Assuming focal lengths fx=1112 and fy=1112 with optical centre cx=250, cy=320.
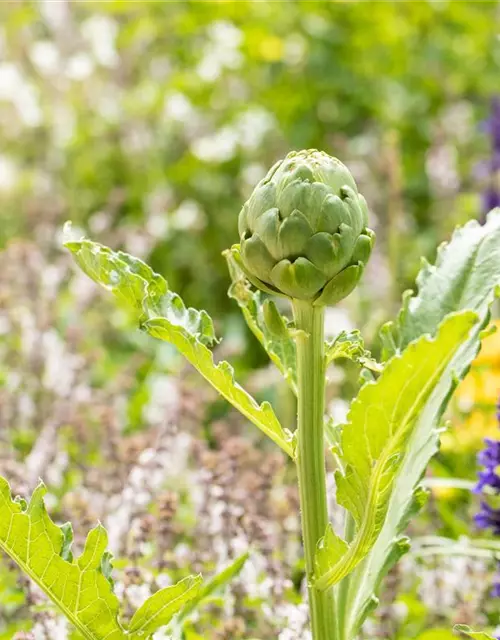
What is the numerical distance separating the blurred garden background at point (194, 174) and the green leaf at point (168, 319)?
0.62 meters

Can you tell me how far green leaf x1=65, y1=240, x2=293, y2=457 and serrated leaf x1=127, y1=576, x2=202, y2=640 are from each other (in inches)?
5.0

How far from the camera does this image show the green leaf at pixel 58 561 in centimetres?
81

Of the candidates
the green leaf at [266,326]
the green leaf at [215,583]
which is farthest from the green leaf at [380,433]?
the green leaf at [215,583]

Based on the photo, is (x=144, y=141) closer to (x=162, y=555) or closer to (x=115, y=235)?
(x=115, y=235)

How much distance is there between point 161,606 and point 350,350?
24cm

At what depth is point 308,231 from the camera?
74cm

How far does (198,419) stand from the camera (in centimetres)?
178

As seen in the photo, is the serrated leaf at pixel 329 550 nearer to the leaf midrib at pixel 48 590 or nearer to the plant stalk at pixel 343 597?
the plant stalk at pixel 343 597

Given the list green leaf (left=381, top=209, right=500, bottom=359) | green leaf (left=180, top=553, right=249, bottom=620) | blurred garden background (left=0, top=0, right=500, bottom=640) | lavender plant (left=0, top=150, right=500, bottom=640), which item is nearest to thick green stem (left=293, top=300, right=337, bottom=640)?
lavender plant (left=0, top=150, right=500, bottom=640)

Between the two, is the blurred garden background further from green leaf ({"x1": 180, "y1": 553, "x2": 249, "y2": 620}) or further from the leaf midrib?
the leaf midrib

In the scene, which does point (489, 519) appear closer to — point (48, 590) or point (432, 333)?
point (432, 333)

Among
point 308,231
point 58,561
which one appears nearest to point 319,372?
point 308,231

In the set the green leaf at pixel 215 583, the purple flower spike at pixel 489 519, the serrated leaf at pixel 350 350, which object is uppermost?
the serrated leaf at pixel 350 350

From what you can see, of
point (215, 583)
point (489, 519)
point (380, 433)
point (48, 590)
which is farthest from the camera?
point (489, 519)
